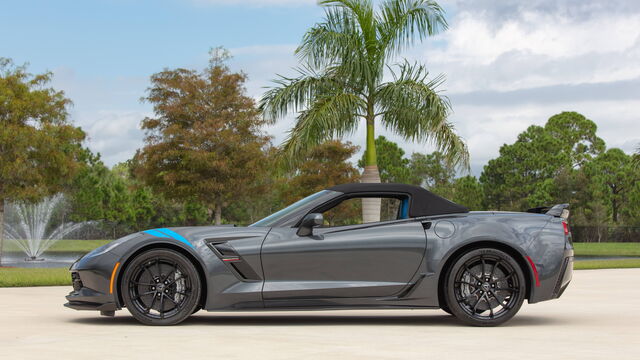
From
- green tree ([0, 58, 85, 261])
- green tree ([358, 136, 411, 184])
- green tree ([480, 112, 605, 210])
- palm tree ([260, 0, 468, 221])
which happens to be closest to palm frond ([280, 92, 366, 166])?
palm tree ([260, 0, 468, 221])

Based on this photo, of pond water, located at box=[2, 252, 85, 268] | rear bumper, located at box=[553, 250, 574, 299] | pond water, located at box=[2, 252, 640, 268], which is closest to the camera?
rear bumper, located at box=[553, 250, 574, 299]

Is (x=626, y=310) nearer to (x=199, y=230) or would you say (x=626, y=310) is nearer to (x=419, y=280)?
(x=419, y=280)

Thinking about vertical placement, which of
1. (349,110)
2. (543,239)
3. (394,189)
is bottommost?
(543,239)

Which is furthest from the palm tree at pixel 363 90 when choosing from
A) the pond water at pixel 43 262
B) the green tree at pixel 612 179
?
the green tree at pixel 612 179

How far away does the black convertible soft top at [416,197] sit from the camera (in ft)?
26.1

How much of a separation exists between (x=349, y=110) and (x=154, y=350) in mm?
15158

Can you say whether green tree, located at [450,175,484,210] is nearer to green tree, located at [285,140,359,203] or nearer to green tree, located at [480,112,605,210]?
green tree, located at [480,112,605,210]

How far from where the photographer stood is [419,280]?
7.74 m

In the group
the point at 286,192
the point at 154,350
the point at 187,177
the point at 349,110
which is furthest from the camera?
the point at 286,192

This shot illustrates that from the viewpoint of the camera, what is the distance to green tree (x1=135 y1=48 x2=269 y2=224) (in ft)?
99.7

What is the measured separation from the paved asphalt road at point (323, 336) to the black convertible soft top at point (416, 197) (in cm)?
114

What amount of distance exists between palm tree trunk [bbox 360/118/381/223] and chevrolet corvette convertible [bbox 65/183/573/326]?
1122cm

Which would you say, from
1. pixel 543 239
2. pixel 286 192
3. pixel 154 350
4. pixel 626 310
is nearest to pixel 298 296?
pixel 154 350

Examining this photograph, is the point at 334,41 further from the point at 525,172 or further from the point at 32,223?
the point at 525,172
